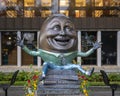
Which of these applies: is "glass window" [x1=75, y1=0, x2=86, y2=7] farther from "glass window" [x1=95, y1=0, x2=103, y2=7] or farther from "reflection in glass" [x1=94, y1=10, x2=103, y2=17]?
"reflection in glass" [x1=94, y1=10, x2=103, y2=17]

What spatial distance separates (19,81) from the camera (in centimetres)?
2441

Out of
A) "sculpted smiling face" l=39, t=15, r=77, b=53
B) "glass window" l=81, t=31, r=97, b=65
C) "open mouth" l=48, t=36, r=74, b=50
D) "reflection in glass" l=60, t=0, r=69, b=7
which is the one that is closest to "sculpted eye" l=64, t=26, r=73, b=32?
"sculpted smiling face" l=39, t=15, r=77, b=53

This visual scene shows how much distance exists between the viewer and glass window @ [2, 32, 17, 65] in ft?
136

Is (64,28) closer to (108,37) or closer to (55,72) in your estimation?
(55,72)

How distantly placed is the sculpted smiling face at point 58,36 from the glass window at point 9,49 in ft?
93.8

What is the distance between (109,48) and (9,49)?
33.0ft

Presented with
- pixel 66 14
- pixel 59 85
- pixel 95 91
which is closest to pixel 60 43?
pixel 59 85

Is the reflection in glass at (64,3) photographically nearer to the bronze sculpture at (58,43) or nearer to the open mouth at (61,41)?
the bronze sculpture at (58,43)

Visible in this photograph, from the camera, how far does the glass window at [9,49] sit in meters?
41.3

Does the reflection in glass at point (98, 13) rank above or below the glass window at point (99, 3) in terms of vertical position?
below

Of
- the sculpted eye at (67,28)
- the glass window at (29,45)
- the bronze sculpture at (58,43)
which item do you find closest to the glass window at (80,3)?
the glass window at (29,45)

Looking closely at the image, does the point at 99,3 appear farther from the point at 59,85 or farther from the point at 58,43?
the point at 59,85

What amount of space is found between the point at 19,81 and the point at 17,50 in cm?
1675

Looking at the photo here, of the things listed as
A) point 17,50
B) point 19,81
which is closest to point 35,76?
point 19,81
